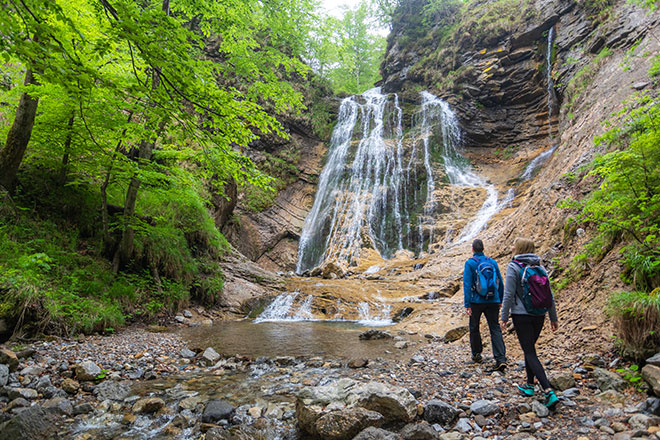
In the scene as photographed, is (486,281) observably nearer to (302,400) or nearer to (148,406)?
Answer: (302,400)

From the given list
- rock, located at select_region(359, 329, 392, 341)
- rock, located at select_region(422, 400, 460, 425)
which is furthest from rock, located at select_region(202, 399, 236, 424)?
rock, located at select_region(359, 329, 392, 341)

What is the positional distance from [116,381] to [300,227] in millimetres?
17367

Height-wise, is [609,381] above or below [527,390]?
above

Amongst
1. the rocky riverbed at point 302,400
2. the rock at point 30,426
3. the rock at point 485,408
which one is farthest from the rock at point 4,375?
the rock at point 485,408

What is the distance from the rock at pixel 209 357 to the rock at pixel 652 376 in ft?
15.8

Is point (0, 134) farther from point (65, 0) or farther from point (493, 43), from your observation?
point (493, 43)

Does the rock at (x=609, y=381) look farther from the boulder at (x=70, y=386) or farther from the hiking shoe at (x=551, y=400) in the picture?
the boulder at (x=70, y=386)

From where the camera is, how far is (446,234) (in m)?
15.9

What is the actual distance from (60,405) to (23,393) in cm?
40

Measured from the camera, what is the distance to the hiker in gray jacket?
280 centimetres

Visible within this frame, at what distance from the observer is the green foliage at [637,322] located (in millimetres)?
2580

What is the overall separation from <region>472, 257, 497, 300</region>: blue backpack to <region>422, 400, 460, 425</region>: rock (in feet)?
5.63

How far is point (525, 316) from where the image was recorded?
2924 millimetres

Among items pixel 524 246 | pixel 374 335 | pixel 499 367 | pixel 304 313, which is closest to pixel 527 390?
pixel 499 367
